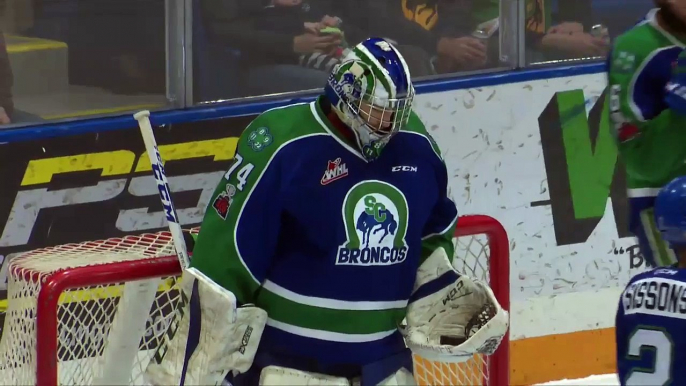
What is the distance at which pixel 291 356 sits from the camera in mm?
2658

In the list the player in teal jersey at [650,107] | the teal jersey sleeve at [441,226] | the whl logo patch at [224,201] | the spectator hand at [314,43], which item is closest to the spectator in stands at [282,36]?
the spectator hand at [314,43]

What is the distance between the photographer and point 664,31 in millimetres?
3223

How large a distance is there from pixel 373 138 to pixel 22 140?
1.18 metres

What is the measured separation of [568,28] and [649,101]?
1185 millimetres

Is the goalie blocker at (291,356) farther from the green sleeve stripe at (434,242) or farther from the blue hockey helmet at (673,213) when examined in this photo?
the blue hockey helmet at (673,213)

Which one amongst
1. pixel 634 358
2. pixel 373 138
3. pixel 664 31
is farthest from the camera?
pixel 664 31

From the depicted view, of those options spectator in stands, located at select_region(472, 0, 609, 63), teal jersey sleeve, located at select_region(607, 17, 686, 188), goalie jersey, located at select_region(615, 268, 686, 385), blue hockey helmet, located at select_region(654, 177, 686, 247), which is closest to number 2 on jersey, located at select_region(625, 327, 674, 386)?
goalie jersey, located at select_region(615, 268, 686, 385)

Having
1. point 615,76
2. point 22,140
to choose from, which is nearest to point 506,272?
point 615,76

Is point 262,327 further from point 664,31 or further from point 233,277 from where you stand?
point 664,31

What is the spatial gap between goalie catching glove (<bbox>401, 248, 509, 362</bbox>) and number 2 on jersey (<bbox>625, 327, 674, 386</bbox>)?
1.32 feet

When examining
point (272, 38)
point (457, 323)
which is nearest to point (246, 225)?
point (457, 323)

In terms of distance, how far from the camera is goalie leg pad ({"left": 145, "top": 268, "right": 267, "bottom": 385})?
251 centimetres

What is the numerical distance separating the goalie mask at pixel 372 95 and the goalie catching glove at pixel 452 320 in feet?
1.18

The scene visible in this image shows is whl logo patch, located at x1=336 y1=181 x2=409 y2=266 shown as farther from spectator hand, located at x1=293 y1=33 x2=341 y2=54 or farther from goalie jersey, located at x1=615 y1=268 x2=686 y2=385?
spectator hand, located at x1=293 y1=33 x2=341 y2=54
